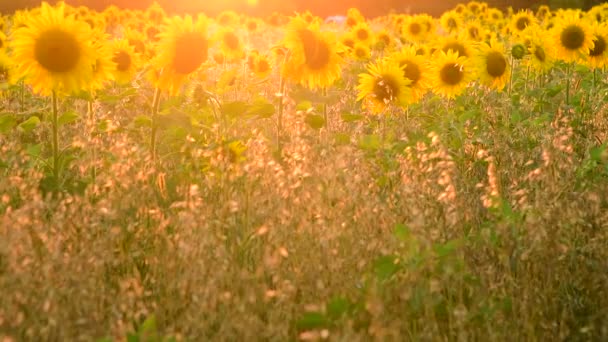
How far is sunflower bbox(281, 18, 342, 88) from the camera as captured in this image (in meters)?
4.08

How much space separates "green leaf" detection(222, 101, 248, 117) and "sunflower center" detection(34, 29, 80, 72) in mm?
884

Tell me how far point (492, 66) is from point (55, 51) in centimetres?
329

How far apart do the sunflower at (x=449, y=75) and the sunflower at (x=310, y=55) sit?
3.55 ft

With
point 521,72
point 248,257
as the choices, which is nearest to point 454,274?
point 248,257

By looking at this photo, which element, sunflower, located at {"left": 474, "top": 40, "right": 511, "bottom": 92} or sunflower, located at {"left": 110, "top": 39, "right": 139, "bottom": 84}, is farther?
sunflower, located at {"left": 474, "top": 40, "right": 511, "bottom": 92}

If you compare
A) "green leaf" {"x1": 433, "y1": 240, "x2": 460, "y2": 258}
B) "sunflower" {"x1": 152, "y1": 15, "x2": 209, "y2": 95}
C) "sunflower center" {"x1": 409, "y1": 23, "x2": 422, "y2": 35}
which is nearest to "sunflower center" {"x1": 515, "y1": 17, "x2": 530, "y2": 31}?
"sunflower center" {"x1": 409, "y1": 23, "x2": 422, "y2": 35}

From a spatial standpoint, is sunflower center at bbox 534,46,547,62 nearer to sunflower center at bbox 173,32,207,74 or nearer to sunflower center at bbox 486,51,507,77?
sunflower center at bbox 486,51,507,77

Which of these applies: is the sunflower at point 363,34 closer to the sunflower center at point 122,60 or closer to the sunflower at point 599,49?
the sunflower at point 599,49

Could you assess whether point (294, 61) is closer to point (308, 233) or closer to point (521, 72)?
point (308, 233)

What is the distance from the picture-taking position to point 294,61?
412 cm

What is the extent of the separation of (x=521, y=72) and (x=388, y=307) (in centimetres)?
556

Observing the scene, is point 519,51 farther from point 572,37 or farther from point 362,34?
point 362,34

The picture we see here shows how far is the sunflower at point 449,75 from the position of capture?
5.10 m

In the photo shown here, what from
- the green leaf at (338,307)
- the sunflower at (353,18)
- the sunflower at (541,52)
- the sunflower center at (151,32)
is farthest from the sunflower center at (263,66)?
the sunflower at (353,18)
